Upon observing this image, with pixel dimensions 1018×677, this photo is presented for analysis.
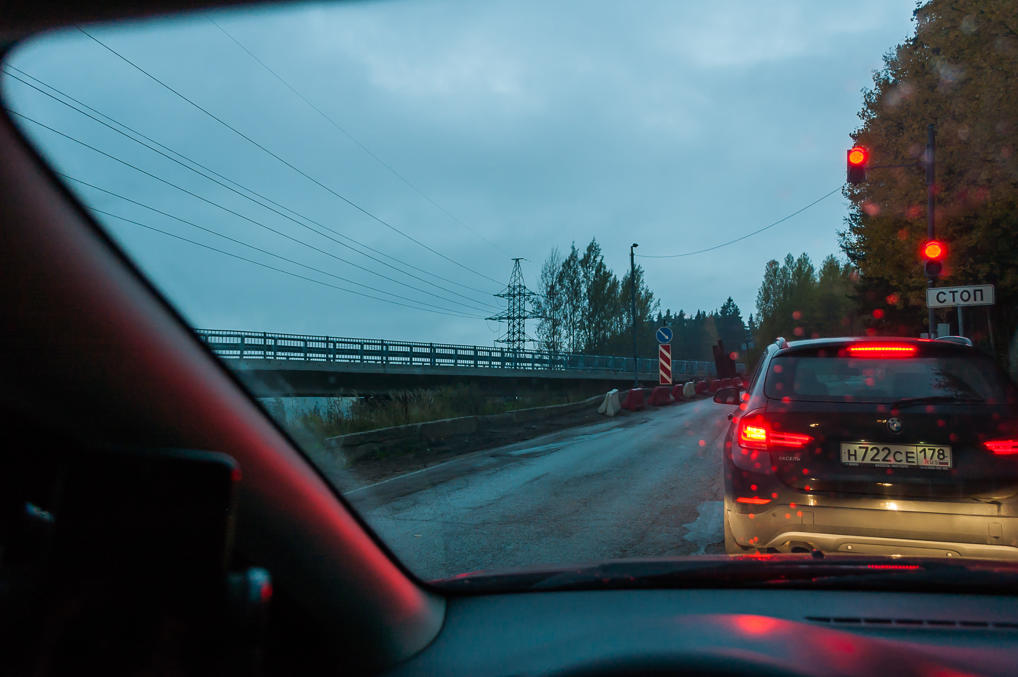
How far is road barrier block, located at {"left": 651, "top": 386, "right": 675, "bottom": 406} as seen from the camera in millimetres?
25719

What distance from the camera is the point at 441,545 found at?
17.4 ft

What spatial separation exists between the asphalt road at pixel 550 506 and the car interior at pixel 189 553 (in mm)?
452

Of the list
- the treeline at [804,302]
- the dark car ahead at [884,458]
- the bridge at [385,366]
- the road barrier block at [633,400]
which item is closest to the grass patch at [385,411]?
the bridge at [385,366]

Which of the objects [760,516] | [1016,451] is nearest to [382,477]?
[760,516]

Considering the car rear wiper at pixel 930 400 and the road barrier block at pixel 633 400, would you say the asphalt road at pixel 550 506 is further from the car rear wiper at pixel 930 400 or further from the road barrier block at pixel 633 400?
the road barrier block at pixel 633 400

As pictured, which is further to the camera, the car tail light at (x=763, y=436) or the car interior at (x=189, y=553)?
the car tail light at (x=763, y=436)

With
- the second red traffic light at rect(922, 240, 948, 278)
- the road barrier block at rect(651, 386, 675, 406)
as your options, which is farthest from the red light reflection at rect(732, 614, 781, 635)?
the road barrier block at rect(651, 386, 675, 406)

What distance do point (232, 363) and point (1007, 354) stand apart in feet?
99.8

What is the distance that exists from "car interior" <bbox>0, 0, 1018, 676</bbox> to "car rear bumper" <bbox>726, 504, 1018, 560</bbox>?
178cm

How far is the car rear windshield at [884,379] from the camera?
4.20 meters

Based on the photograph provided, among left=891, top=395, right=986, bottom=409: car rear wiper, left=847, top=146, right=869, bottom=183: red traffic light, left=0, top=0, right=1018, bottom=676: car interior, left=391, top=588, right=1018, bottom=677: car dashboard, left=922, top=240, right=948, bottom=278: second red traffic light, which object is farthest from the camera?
left=922, top=240, right=948, bottom=278: second red traffic light

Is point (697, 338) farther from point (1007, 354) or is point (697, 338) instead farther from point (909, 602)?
point (909, 602)

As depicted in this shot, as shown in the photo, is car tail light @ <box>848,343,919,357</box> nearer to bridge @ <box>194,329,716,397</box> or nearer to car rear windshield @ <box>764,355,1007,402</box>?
car rear windshield @ <box>764,355,1007,402</box>

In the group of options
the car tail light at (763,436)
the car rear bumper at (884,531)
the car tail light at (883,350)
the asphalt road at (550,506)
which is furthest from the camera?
the asphalt road at (550,506)
